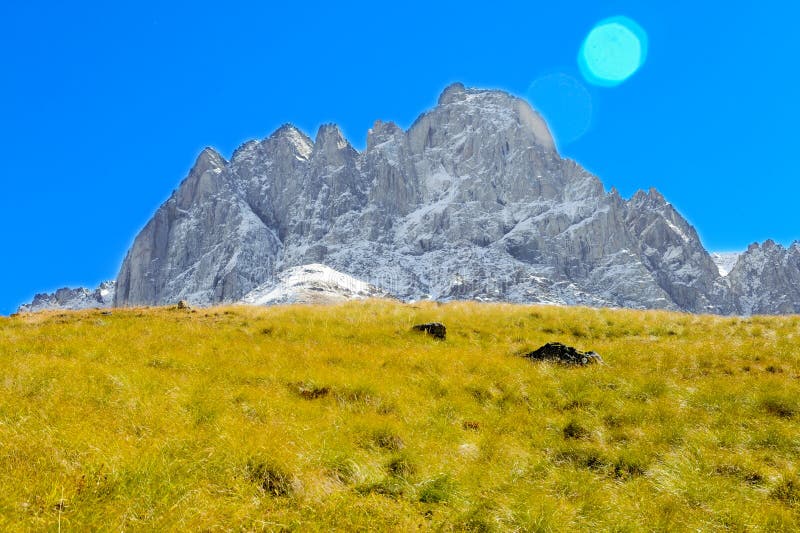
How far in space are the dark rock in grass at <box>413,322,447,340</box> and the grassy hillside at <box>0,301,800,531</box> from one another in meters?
1.33

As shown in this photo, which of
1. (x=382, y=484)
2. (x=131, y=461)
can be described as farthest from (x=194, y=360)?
(x=382, y=484)

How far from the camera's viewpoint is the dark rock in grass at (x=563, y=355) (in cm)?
1323

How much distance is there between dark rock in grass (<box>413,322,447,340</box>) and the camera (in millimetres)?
16625

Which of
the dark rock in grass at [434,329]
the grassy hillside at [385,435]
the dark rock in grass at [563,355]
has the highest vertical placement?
the dark rock in grass at [434,329]

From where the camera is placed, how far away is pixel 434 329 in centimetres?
1694

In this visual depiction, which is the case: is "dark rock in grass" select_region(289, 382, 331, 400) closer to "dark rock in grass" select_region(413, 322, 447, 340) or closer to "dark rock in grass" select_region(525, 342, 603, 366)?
"dark rock in grass" select_region(525, 342, 603, 366)

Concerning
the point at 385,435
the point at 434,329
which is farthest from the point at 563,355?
the point at 385,435

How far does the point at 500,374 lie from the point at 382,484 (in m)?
6.09

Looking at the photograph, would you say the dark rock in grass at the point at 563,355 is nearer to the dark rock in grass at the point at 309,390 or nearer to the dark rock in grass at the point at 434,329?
the dark rock in grass at the point at 434,329

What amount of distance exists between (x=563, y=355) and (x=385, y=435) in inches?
284

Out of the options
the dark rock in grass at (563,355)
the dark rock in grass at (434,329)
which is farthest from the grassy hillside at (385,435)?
the dark rock in grass at (434,329)

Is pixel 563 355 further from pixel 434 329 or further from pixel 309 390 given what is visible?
pixel 309 390

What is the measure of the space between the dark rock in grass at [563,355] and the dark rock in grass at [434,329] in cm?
344

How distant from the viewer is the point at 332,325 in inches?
699
